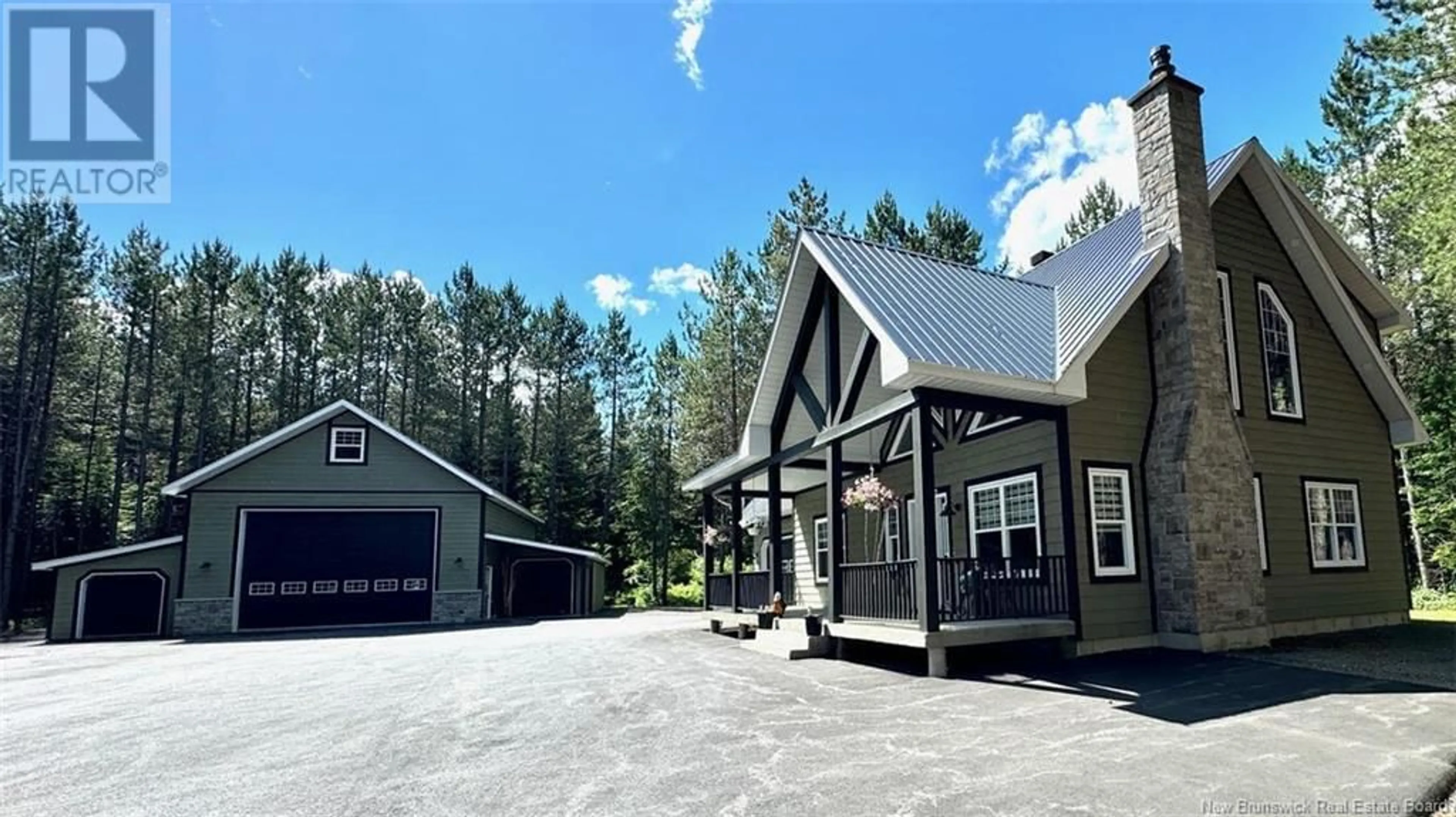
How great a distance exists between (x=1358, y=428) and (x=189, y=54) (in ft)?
69.1

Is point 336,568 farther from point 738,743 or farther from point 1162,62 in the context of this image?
point 1162,62

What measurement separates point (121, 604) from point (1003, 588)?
2370 cm

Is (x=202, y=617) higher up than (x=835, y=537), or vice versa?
(x=835, y=537)

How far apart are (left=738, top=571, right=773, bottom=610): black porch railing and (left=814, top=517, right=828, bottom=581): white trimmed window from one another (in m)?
1.74

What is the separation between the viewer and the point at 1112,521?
991cm

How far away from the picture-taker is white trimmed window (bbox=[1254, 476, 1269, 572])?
10570mm

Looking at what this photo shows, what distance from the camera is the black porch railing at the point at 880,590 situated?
9.20 meters

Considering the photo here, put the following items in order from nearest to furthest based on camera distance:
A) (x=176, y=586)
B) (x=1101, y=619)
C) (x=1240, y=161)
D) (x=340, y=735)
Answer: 1. (x=340, y=735)
2. (x=1101, y=619)
3. (x=1240, y=161)
4. (x=176, y=586)

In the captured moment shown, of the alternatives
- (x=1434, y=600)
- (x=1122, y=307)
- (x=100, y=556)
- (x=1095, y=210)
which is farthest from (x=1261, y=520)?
(x=100, y=556)

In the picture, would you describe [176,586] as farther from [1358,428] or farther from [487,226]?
[1358,428]

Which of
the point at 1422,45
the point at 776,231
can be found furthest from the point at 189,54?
the point at 1422,45

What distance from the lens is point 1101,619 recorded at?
955 cm

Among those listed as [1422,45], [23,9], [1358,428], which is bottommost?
[1358,428]

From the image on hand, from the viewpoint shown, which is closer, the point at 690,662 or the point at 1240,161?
the point at 690,662
